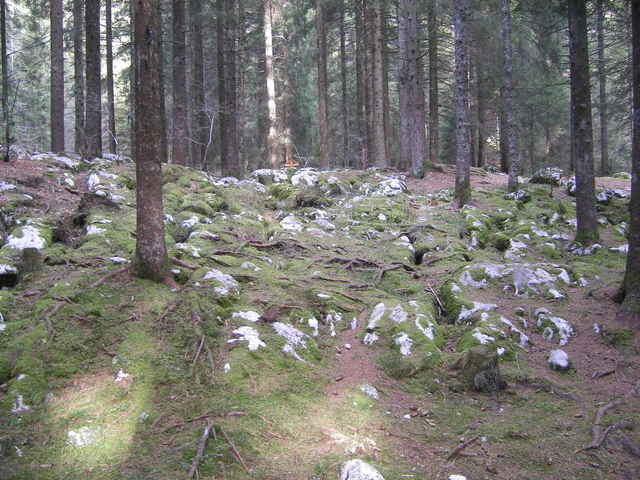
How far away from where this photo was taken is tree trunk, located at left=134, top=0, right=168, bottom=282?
5629 millimetres

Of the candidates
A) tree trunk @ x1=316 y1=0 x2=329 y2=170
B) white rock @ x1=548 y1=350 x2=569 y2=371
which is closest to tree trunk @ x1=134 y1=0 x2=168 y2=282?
white rock @ x1=548 y1=350 x2=569 y2=371

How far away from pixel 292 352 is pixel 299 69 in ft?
82.9

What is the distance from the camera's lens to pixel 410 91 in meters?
16.4

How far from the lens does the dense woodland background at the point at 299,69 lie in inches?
577

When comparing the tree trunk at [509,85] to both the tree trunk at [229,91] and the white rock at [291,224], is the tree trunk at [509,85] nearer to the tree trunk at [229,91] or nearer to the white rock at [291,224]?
the white rock at [291,224]

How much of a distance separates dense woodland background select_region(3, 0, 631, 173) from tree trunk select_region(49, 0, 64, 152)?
0.18ft

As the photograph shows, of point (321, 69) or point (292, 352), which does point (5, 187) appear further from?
point (321, 69)

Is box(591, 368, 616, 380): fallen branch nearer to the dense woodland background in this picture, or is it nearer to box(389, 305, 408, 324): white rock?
box(389, 305, 408, 324): white rock

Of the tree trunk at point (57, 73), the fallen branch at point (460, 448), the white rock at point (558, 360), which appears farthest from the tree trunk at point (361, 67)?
the fallen branch at point (460, 448)

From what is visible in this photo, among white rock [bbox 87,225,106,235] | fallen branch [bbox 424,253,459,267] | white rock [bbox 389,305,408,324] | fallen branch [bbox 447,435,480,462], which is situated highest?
white rock [bbox 87,225,106,235]

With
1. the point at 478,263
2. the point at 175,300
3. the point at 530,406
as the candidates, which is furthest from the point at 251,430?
the point at 478,263

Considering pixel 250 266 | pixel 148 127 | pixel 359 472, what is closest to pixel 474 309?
pixel 250 266

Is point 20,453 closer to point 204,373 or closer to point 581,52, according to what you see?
point 204,373

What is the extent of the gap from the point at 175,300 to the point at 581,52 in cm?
848
